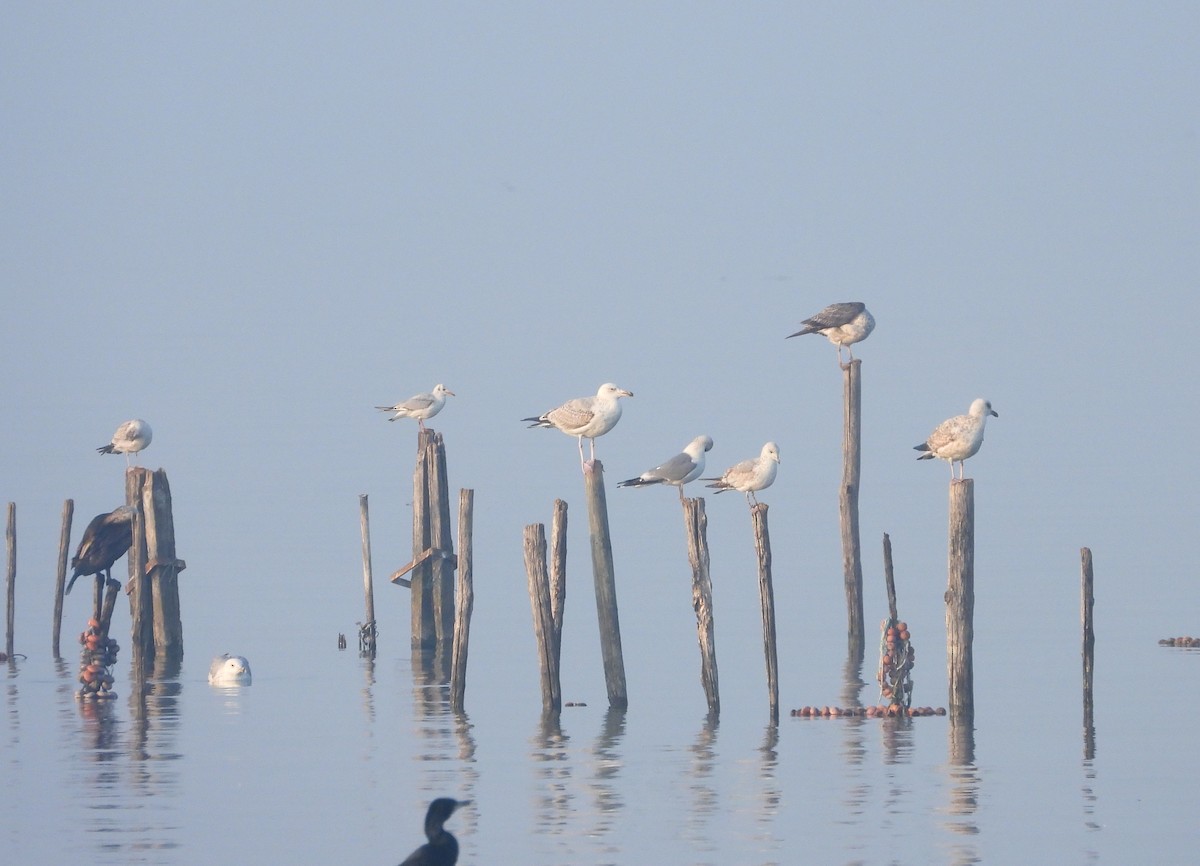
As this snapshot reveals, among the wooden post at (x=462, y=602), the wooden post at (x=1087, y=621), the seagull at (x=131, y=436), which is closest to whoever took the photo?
the wooden post at (x=1087, y=621)

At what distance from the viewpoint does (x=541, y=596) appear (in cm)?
2205

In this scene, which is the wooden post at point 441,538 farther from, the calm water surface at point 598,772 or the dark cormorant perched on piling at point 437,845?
the dark cormorant perched on piling at point 437,845

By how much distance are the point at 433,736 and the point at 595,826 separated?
5.02 meters

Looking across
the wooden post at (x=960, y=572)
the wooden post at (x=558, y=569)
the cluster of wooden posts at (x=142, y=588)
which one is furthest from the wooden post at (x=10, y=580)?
the wooden post at (x=960, y=572)

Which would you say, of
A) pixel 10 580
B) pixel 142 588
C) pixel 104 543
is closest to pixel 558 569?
pixel 142 588

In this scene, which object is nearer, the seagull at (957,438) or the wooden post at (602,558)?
the wooden post at (602,558)

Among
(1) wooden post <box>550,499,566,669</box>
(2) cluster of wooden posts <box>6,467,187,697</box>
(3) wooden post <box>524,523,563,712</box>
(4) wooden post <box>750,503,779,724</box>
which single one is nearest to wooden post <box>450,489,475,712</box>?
(3) wooden post <box>524,523,563,712</box>

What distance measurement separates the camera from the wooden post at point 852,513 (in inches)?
1096

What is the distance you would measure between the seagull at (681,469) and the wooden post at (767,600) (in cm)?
344

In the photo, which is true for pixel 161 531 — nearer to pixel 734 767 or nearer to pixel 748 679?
pixel 748 679

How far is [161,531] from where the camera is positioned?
2698 centimetres

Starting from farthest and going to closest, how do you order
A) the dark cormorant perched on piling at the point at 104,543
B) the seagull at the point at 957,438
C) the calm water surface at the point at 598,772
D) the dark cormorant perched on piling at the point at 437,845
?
the dark cormorant perched on piling at the point at 104,543 < the seagull at the point at 957,438 < the calm water surface at the point at 598,772 < the dark cormorant perched on piling at the point at 437,845

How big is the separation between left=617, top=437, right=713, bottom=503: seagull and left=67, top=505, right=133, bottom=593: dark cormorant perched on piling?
651 cm

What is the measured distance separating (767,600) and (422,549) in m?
7.88
